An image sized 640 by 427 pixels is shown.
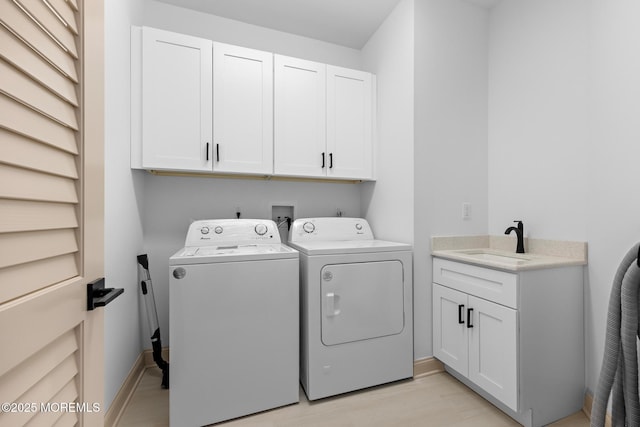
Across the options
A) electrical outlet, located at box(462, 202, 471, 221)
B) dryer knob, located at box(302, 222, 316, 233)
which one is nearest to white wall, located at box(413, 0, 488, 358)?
electrical outlet, located at box(462, 202, 471, 221)

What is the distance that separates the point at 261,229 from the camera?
2.07 m

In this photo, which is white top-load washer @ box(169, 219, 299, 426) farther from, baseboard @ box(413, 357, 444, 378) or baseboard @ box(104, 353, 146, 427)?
baseboard @ box(413, 357, 444, 378)

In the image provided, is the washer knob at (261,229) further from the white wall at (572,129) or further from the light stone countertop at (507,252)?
the white wall at (572,129)

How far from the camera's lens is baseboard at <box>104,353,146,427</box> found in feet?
→ 4.71

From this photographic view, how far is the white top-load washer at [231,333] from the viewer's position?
4.74ft

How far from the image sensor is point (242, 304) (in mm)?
1544

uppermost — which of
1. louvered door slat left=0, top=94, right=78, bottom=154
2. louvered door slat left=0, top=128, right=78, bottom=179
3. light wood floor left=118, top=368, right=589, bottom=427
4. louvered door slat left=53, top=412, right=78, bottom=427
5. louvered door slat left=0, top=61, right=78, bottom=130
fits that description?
louvered door slat left=0, top=61, right=78, bottom=130

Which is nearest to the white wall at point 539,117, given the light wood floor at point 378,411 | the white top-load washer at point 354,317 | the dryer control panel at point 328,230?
the white top-load washer at point 354,317

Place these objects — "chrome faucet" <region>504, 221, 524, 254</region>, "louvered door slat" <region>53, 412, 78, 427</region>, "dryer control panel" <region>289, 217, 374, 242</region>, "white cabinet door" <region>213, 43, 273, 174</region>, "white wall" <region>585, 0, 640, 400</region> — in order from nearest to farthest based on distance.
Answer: "louvered door slat" <region>53, 412, 78, 427</region>
"white wall" <region>585, 0, 640, 400</region>
"chrome faucet" <region>504, 221, 524, 254</region>
"white cabinet door" <region>213, 43, 273, 174</region>
"dryer control panel" <region>289, 217, 374, 242</region>

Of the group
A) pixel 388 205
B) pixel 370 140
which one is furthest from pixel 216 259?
pixel 370 140

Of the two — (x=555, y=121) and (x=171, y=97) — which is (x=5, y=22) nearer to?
(x=171, y=97)

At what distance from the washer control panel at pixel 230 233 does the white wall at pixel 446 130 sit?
1089mm

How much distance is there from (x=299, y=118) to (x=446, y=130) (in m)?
1.11

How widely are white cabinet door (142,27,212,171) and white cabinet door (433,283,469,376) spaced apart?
1.87 meters
